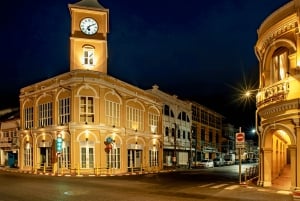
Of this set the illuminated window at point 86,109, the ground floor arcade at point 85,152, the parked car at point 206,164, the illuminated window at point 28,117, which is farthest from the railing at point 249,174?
the illuminated window at point 28,117

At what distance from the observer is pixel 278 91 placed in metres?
19.8

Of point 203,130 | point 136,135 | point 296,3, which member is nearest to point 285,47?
point 296,3

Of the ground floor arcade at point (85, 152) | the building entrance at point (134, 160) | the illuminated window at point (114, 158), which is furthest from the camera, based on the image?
the building entrance at point (134, 160)

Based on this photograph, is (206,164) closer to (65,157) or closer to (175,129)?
(175,129)

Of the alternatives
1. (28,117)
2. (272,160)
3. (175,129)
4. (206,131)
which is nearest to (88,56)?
(28,117)

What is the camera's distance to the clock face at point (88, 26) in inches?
1626

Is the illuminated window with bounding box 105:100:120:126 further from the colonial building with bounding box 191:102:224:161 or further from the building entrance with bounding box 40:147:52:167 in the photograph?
the colonial building with bounding box 191:102:224:161

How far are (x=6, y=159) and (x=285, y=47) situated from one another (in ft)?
163

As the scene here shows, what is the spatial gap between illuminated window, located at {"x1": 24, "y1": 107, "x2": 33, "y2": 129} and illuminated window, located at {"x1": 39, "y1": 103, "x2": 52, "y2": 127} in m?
2.46

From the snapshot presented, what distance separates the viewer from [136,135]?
147 ft

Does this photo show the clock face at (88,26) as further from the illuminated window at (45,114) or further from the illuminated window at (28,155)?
the illuminated window at (28,155)

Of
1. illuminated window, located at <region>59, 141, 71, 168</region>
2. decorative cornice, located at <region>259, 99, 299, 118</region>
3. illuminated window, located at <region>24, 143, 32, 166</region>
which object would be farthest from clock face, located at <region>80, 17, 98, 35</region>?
decorative cornice, located at <region>259, 99, 299, 118</region>

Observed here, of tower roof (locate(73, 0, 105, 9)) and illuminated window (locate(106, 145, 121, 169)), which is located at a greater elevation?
tower roof (locate(73, 0, 105, 9))

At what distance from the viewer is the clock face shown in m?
41.3
